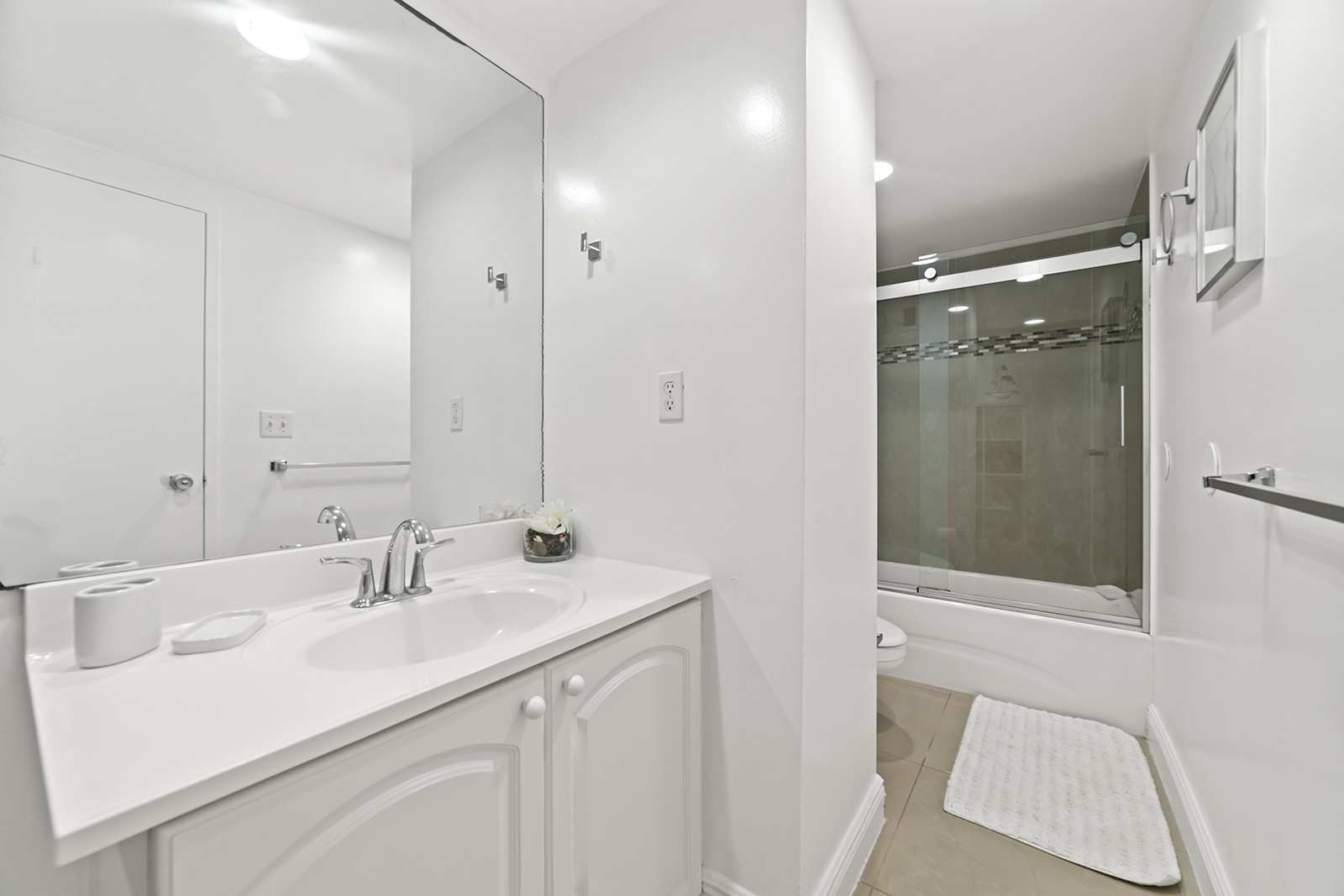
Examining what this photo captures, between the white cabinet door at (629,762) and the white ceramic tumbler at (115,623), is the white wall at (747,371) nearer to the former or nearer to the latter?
the white cabinet door at (629,762)

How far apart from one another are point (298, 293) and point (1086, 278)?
10.4 ft

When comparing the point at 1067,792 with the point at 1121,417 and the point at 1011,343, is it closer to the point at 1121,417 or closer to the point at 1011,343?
the point at 1121,417

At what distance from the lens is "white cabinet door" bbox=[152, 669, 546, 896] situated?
544 millimetres

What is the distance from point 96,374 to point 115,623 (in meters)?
0.44

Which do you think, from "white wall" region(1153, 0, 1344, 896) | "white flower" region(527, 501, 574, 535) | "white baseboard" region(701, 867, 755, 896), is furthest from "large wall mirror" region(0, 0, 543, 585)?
"white wall" region(1153, 0, 1344, 896)

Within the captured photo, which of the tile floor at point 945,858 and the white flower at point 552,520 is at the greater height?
the white flower at point 552,520

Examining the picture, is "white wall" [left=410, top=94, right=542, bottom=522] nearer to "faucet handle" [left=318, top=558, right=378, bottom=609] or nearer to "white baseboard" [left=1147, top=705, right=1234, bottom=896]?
"faucet handle" [left=318, top=558, right=378, bottom=609]

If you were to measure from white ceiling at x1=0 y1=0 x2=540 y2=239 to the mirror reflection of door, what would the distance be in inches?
5.1

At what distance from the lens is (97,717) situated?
64 cm

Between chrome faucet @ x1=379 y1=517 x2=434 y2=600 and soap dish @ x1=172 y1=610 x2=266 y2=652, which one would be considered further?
chrome faucet @ x1=379 y1=517 x2=434 y2=600

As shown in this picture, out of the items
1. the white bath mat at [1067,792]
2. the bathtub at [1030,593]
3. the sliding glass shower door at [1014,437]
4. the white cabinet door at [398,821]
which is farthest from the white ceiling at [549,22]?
the bathtub at [1030,593]

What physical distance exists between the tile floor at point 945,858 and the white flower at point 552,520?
3.88ft

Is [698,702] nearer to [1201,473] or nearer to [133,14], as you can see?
[1201,473]

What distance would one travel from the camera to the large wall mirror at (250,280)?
0.89m
